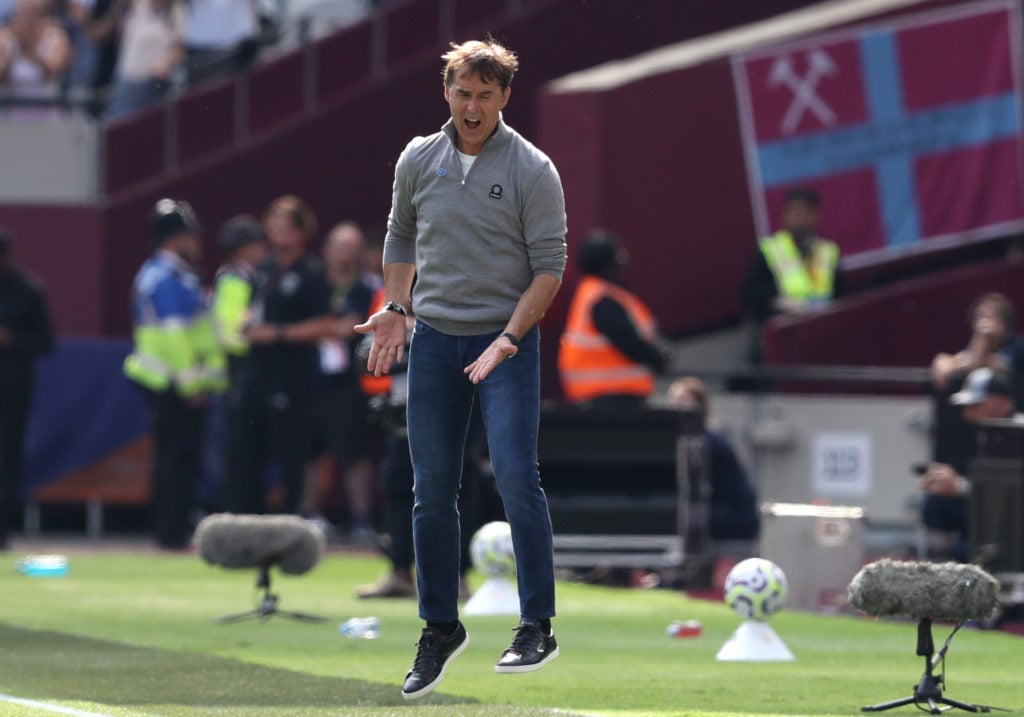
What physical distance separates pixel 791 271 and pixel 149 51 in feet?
25.6

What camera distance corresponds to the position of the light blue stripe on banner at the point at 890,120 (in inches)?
723

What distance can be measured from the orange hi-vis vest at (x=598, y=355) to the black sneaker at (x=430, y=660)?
22.7ft

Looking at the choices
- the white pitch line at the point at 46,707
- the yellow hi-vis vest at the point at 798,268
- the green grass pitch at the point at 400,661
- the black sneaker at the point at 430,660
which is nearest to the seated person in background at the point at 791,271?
the yellow hi-vis vest at the point at 798,268

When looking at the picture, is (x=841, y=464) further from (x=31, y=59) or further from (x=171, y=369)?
(x=31, y=59)

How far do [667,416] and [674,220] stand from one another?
13.2ft

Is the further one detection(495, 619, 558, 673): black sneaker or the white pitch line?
the white pitch line

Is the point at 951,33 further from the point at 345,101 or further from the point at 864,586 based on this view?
the point at 864,586

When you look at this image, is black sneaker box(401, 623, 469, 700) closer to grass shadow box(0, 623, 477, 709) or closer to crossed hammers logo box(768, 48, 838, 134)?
grass shadow box(0, 623, 477, 709)

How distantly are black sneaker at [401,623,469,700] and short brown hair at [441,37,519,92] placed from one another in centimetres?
189

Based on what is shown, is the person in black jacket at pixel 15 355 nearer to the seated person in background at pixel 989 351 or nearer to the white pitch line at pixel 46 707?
the seated person in background at pixel 989 351

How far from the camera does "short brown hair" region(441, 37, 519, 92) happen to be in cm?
771

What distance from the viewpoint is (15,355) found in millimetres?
17125

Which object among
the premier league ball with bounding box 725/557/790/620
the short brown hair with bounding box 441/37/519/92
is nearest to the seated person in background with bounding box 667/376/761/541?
the premier league ball with bounding box 725/557/790/620

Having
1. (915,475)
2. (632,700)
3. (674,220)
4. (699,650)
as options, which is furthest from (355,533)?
(632,700)
